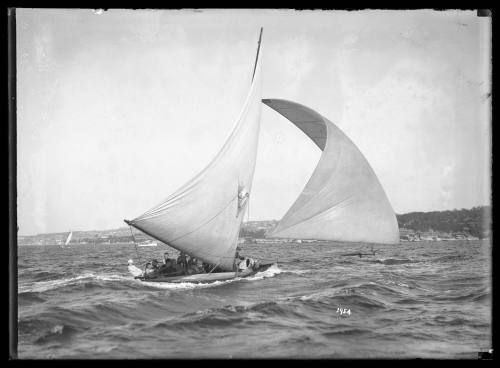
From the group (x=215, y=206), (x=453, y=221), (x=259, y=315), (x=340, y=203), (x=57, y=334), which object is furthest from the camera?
(x=215, y=206)

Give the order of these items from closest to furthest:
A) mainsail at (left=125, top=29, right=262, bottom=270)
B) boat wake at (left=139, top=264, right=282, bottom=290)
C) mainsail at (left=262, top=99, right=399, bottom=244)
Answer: mainsail at (left=262, top=99, right=399, bottom=244)
mainsail at (left=125, top=29, right=262, bottom=270)
boat wake at (left=139, top=264, right=282, bottom=290)

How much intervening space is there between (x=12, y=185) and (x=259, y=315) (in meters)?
5.05

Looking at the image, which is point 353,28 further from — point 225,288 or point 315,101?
point 225,288

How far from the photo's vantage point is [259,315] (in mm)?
8789

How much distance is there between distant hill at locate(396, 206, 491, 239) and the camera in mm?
8508

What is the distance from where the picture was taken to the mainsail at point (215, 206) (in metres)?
10.4

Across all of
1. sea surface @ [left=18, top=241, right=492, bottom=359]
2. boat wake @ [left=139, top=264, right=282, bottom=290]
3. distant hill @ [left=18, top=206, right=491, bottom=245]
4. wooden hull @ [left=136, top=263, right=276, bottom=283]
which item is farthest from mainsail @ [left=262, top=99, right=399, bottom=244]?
wooden hull @ [left=136, top=263, right=276, bottom=283]

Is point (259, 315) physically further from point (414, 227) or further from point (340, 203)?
point (414, 227)

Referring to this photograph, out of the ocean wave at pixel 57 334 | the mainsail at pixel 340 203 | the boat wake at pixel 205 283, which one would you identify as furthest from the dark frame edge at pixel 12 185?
the mainsail at pixel 340 203

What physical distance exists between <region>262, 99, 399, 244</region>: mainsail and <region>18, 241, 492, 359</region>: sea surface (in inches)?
47.7

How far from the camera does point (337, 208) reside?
36.8 ft

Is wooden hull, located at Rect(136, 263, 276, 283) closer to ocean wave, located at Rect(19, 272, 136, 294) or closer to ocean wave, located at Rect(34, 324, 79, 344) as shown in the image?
ocean wave, located at Rect(19, 272, 136, 294)

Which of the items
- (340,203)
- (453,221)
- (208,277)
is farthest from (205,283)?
(453,221)

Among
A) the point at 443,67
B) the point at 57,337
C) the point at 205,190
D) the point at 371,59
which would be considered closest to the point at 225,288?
the point at 205,190
